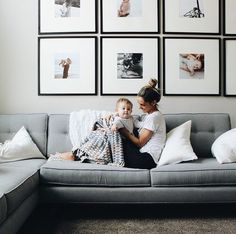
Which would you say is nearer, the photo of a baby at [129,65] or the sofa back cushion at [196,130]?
the sofa back cushion at [196,130]

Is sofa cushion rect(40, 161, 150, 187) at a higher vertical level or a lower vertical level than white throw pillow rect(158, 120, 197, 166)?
lower

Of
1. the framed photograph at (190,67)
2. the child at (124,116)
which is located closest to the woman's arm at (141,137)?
the child at (124,116)

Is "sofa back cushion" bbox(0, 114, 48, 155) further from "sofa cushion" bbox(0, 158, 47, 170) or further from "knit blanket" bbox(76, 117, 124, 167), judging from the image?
"knit blanket" bbox(76, 117, 124, 167)

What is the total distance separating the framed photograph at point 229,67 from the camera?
11.5ft

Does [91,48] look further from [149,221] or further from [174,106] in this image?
[149,221]

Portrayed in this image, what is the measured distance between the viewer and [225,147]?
2775 millimetres

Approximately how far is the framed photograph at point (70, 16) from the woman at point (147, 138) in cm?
97

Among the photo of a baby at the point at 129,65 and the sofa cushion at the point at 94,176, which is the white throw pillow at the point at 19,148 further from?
the photo of a baby at the point at 129,65

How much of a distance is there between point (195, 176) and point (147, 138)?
55 centimetres

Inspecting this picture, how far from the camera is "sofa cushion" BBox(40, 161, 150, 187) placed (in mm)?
2553

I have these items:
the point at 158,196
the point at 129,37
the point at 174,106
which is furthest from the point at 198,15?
the point at 158,196

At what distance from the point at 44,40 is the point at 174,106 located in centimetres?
145

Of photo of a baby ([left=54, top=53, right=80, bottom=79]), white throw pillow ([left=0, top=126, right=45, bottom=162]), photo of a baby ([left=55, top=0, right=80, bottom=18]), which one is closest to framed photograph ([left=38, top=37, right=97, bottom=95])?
photo of a baby ([left=54, top=53, right=80, bottom=79])

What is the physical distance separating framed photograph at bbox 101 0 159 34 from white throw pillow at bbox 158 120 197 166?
42.1 inches
